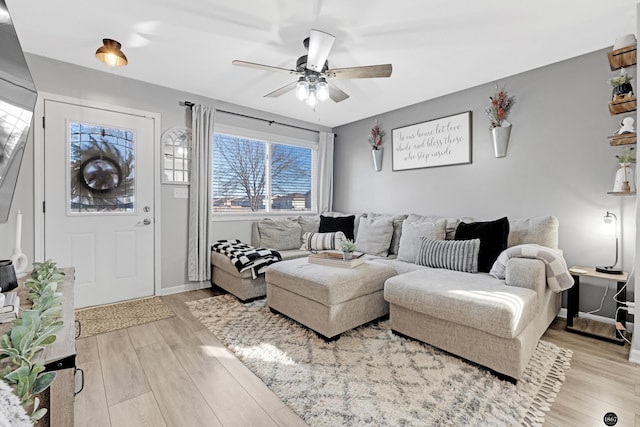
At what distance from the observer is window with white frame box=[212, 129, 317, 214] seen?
4.00 m

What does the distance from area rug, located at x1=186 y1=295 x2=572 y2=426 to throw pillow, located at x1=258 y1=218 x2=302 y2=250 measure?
1584 millimetres

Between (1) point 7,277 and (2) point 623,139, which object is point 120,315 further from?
(2) point 623,139

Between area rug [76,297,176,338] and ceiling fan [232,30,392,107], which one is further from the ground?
ceiling fan [232,30,392,107]

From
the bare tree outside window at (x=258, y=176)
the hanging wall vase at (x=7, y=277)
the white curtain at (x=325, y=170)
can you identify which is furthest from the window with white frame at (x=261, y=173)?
the hanging wall vase at (x=7, y=277)

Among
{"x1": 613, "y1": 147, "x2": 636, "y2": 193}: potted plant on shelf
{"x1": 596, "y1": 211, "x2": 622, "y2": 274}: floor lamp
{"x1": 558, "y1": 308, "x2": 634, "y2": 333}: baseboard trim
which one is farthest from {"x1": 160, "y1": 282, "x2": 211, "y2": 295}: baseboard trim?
{"x1": 613, "y1": 147, "x2": 636, "y2": 193}: potted plant on shelf

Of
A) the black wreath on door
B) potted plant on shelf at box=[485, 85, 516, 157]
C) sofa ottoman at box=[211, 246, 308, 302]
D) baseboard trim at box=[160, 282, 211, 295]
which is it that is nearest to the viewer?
the black wreath on door

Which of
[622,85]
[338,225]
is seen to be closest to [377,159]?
[338,225]

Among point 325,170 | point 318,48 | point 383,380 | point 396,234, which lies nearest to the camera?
point 383,380

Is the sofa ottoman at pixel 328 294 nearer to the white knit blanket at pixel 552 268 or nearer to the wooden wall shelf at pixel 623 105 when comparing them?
the white knit blanket at pixel 552 268

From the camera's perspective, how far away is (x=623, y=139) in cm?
227

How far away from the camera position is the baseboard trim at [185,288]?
345 cm

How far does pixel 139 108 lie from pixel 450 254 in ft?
11.6

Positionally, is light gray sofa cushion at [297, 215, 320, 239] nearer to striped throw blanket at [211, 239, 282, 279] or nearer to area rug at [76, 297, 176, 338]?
striped throw blanket at [211, 239, 282, 279]

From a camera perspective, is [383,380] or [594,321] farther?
[594,321]
